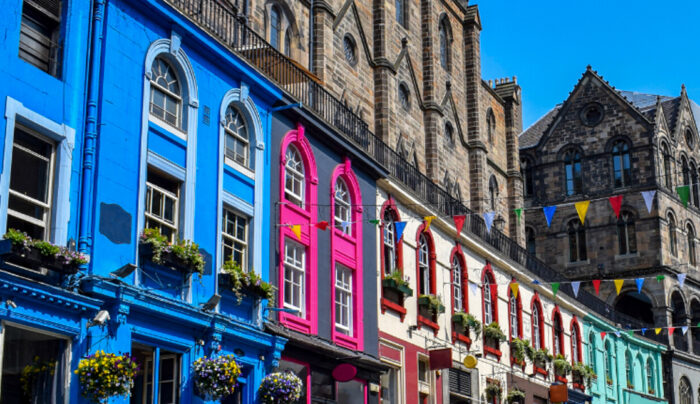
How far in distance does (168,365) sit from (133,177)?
3.46 metres

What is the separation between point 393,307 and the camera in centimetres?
2908

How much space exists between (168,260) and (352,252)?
8716 mm

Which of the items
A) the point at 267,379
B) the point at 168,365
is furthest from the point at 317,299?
the point at 168,365

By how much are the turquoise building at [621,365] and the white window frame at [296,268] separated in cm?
2385

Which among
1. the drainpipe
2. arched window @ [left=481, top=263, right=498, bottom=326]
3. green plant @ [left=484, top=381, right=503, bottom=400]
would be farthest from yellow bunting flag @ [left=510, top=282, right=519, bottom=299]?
the drainpipe

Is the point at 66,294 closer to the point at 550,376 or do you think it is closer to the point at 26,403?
the point at 26,403

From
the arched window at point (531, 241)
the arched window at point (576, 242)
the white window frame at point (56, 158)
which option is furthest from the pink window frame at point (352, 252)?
the arched window at point (531, 241)

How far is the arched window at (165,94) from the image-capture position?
20125mm

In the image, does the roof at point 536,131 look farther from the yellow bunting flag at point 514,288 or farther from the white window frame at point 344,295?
the white window frame at point 344,295

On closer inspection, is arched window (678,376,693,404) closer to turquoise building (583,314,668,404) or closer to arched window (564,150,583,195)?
turquoise building (583,314,668,404)

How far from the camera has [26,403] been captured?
1647 cm

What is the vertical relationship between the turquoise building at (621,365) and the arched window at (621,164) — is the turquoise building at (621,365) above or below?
below

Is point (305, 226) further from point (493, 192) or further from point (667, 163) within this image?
point (667, 163)

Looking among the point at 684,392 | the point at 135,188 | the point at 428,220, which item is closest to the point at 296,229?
the point at 135,188
